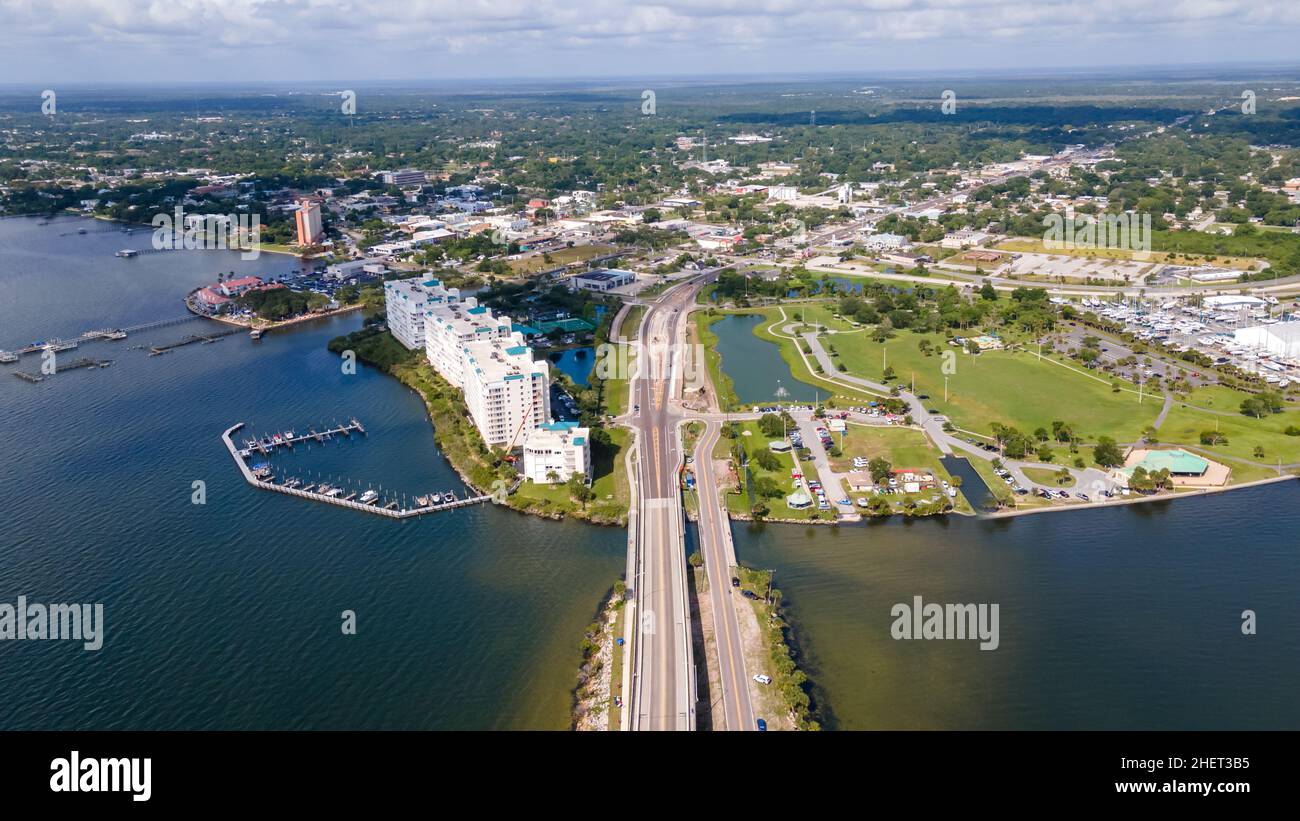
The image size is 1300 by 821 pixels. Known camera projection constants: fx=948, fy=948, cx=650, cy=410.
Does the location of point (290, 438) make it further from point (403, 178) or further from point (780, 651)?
point (403, 178)

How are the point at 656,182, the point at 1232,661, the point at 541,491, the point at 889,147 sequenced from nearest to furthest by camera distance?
the point at 1232,661, the point at 541,491, the point at 656,182, the point at 889,147

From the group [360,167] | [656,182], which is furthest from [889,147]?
[360,167]

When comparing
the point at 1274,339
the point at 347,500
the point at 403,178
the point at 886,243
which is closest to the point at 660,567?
the point at 347,500

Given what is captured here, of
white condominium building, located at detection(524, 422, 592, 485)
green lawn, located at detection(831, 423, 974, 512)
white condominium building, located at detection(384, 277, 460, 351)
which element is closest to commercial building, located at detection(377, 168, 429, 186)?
white condominium building, located at detection(384, 277, 460, 351)

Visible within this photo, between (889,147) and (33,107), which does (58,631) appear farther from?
A: (33,107)

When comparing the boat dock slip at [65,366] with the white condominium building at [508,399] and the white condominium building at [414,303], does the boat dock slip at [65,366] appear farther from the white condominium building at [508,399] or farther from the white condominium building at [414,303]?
the white condominium building at [508,399]

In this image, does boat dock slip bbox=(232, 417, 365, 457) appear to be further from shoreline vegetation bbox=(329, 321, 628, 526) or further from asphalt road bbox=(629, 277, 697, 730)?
asphalt road bbox=(629, 277, 697, 730)
